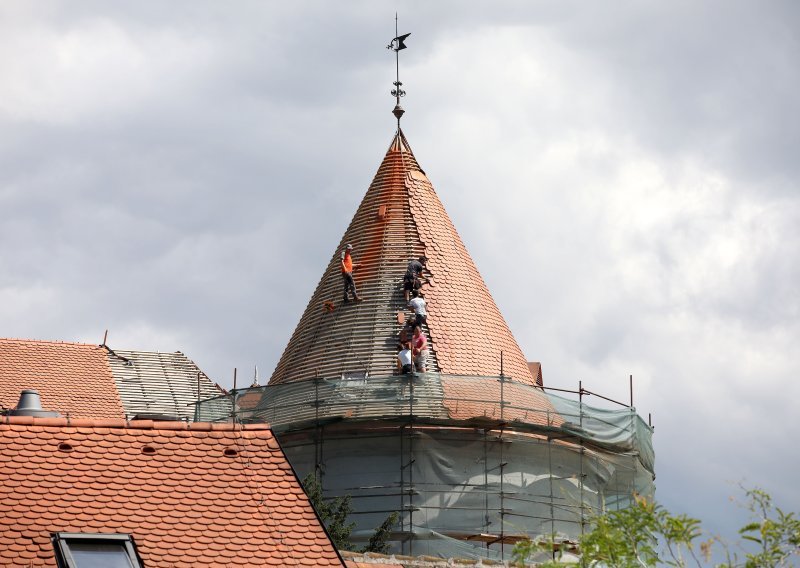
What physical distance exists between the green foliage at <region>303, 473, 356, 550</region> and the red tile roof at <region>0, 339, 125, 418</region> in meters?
6.13

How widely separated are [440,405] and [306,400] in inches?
94.0

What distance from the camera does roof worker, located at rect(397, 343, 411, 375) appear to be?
37031 millimetres

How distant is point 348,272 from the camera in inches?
1558

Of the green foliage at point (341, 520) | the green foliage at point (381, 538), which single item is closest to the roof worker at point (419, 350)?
the green foliage at point (341, 520)

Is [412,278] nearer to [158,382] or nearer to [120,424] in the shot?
[158,382]

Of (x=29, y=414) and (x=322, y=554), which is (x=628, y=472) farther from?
(x=322, y=554)

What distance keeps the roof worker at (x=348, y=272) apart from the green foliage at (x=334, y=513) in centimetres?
686

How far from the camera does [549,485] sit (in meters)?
36.2

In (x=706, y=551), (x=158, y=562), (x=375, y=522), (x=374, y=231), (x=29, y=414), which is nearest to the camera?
(x=706, y=551)

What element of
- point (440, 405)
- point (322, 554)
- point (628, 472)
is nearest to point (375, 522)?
point (440, 405)

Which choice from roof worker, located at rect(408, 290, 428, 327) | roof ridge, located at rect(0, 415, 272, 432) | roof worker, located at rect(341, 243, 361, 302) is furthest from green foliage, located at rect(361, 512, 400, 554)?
roof ridge, located at rect(0, 415, 272, 432)

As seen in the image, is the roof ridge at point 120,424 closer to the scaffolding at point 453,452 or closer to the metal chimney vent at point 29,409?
the metal chimney vent at point 29,409

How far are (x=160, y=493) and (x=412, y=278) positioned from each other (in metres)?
20.0

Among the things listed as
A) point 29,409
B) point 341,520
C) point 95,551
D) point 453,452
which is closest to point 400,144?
point 453,452
